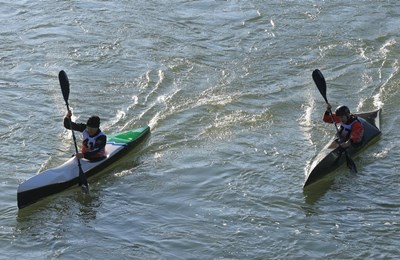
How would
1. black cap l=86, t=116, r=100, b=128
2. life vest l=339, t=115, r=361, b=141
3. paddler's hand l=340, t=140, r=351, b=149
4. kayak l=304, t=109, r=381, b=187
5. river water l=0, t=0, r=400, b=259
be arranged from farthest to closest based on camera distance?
life vest l=339, t=115, r=361, b=141, paddler's hand l=340, t=140, r=351, b=149, black cap l=86, t=116, r=100, b=128, kayak l=304, t=109, r=381, b=187, river water l=0, t=0, r=400, b=259

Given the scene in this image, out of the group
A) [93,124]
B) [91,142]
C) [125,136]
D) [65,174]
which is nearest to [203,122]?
[125,136]

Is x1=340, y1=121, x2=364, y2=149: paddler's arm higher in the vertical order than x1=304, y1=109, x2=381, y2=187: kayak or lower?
higher

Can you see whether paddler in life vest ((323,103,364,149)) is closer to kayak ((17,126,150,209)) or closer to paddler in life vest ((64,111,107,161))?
kayak ((17,126,150,209))

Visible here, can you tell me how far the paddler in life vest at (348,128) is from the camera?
14477 mm

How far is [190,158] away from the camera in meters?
15.3

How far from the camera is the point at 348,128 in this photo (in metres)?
14.6

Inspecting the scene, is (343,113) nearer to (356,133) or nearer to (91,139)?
(356,133)

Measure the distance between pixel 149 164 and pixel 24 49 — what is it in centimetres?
753

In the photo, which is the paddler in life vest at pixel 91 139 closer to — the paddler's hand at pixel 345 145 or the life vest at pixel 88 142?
the life vest at pixel 88 142

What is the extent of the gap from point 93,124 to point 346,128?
14.1 ft

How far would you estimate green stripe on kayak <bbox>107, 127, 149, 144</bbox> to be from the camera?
49.7ft

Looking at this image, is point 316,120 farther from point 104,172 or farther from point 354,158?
point 104,172

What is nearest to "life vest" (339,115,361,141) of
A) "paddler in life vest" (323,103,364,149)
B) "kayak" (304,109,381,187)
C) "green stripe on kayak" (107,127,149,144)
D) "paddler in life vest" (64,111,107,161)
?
"paddler in life vest" (323,103,364,149)

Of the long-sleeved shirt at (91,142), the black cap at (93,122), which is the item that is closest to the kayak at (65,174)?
the long-sleeved shirt at (91,142)
